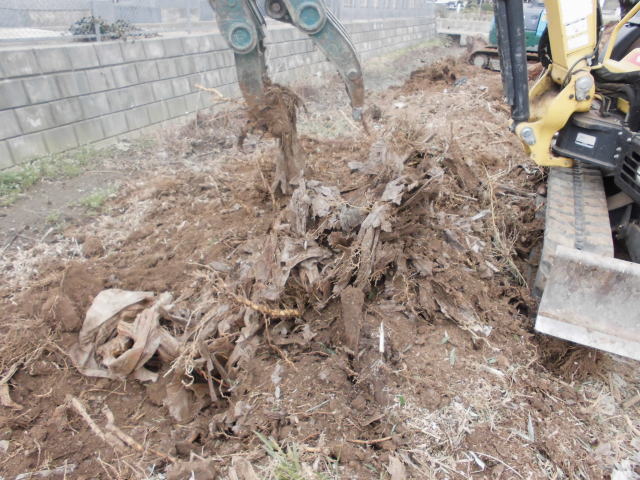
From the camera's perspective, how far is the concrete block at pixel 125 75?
592 cm

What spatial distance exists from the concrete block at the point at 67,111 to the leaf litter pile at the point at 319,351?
2.27 m

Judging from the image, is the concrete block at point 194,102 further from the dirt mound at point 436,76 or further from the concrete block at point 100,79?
the dirt mound at point 436,76

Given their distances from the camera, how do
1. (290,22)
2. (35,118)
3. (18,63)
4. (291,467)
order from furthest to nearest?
(35,118) < (18,63) < (290,22) < (291,467)

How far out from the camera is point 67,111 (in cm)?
541

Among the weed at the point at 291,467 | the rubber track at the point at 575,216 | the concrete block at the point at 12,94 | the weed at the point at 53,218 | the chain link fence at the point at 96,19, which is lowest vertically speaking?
the weed at the point at 291,467

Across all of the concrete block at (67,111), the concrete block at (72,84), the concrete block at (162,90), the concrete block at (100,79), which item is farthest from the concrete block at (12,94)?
the concrete block at (162,90)

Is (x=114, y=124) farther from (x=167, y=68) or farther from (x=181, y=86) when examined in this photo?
(x=181, y=86)

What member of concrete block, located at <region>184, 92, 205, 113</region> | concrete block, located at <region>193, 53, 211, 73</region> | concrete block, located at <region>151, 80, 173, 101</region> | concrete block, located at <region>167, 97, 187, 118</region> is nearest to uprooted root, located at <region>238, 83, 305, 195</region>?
concrete block, located at <region>151, 80, 173, 101</region>

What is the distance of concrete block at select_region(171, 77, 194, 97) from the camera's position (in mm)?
6860

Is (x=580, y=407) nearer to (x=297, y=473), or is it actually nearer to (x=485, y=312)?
(x=485, y=312)

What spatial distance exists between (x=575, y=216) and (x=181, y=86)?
20.0 ft

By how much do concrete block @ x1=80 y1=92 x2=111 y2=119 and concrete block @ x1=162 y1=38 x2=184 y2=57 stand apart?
1337 millimetres

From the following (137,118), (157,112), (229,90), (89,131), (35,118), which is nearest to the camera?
(35,118)

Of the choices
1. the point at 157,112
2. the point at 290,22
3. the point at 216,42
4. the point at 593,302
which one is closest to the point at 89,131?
the point at 157,112
